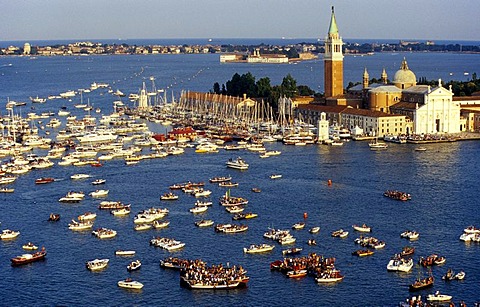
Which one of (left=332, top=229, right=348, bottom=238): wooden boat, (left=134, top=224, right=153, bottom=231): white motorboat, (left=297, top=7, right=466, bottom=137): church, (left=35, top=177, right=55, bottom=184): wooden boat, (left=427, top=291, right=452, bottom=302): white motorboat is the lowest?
(left=427, top=291, right=452, bottom=302): white motorboat

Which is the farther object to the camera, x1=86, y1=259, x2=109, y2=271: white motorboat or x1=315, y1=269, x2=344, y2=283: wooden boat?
x1=86, y1=259, x2=109, y2=271: white motorboat

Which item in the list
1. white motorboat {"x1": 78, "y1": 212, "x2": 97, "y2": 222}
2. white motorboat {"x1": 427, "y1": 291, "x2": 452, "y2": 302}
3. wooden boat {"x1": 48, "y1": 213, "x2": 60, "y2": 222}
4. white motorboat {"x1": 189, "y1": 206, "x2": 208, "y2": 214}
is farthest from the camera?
white motorboat {"x1": 189, "y1": 206, "x2": 208, "y2": 214}

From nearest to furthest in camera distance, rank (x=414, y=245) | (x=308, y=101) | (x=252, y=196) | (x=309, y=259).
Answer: (x=309, y=259) → (x=414, y=245) → (x=252, y=196) → (x=308, y=101)

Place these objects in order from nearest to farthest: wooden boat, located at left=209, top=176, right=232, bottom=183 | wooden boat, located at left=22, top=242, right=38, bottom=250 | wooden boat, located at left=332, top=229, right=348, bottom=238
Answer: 1. wooden boat, located at left=22, top=242, right=38, bottom=250
2. wooden boat, located at left=332, top=229, right=348, bottom=238
3. wooden boat, located at left=209, top=176, right=232, bottom=183

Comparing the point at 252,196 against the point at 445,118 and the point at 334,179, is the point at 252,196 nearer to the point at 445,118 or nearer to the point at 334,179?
the point at 334,179

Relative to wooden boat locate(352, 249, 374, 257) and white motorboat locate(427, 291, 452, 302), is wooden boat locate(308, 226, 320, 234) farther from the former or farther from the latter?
white motorboat locate(427, 291, 452, 302)

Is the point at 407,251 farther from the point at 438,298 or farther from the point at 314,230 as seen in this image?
the point at 438,298

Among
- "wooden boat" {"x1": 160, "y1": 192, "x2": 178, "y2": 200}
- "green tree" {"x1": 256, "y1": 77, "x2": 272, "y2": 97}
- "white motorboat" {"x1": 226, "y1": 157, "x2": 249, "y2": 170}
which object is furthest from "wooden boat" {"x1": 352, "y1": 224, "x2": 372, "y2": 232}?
"green tree" {"x1": 256, "y1": 77, "x2": 272, "y2": 97}

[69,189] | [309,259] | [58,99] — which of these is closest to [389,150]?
[69,189]

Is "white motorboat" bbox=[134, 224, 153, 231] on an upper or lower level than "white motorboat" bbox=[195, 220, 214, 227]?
lower

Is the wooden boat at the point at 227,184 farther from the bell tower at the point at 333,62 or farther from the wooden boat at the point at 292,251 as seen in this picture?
the bell tower at the point at 333,62
